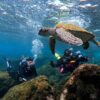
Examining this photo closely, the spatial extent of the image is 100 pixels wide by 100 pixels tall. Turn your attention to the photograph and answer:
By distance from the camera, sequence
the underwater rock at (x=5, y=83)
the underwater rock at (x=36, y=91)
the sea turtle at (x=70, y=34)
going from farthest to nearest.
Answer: the underwater rock at (x=5, y=83) → the underwater rock at (x=36, y=91) → the sea turtle at (x=70, y=34)

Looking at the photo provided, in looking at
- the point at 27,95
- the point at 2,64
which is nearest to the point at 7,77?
the point at 27,95

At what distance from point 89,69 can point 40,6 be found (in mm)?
19912

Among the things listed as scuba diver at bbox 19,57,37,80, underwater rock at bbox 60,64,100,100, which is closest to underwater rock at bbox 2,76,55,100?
underwater rock at bbox 60,64,100,100

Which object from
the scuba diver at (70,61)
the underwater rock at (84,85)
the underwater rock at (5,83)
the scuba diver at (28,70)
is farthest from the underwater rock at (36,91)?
the underwater rock at (5,83)

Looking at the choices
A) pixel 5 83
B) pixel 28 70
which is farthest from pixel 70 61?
pixel 5 83

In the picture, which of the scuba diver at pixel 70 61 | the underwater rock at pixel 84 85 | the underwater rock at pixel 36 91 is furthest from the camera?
the scuba diver at pixel 70 61

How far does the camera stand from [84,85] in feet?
13.9

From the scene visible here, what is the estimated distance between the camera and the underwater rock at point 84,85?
4168 millimetres

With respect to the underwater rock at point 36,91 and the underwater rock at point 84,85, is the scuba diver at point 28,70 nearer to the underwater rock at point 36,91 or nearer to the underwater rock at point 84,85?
the underwater rock at point 36,91

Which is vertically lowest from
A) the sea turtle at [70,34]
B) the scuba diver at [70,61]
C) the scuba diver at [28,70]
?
the scuba diver at [28,70]

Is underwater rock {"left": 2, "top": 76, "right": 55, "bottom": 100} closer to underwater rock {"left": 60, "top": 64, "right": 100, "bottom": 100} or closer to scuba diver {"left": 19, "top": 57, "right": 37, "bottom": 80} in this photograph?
underwater rock {"left": 60, "top": 64, "right": 100, "bottom": 100}

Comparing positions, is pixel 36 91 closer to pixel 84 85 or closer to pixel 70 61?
pixel 84 85

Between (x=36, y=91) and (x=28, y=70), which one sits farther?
(x=28, y=70)

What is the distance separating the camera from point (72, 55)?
28.6 ft
